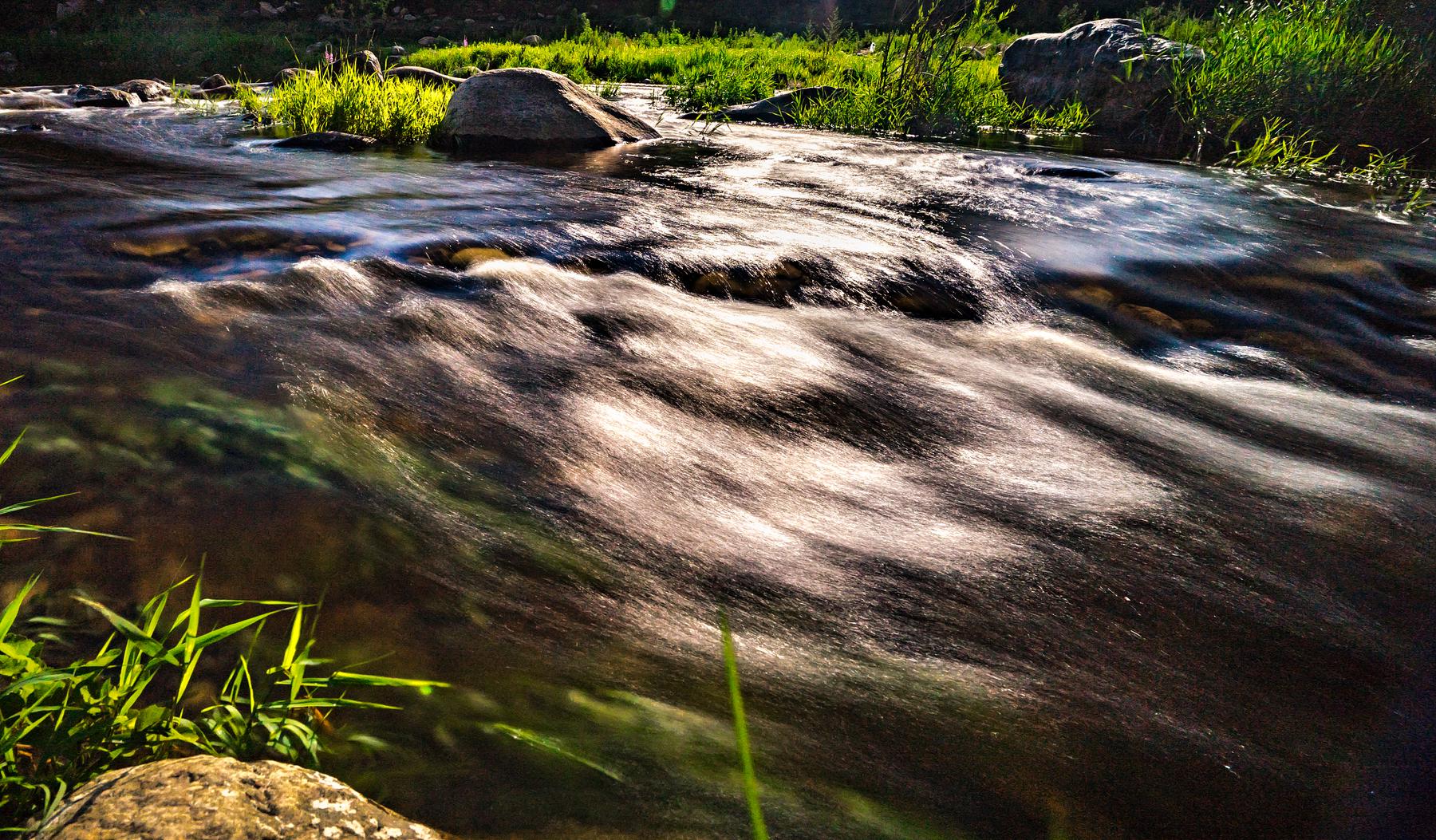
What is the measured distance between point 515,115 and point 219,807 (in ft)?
22.0

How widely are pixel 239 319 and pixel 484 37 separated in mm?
20933

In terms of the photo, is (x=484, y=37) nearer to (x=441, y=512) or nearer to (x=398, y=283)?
(x=398, y=283)

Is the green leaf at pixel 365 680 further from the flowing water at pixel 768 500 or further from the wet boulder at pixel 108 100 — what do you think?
the wet boulder at pixel 108 100

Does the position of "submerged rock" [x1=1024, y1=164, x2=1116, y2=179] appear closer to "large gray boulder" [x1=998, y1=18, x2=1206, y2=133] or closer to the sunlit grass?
"large gray boulder" [x1=998, y1=18, x2=1206, y2=133]

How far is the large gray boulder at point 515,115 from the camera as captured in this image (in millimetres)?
6750

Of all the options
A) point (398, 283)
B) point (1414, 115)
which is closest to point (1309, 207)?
point (1414, 115)

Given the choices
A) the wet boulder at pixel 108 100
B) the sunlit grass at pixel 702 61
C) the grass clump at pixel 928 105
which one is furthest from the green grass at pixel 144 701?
the wet boulder at pixel 108 100

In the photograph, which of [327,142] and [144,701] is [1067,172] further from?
[144,701]

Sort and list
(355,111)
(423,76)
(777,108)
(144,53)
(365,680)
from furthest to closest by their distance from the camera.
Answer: (144,53), (423,76), (777,108), (355,111), (365,680)

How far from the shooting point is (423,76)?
9922 millimetres

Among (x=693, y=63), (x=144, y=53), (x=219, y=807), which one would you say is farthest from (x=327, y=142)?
(x=144, y=53)

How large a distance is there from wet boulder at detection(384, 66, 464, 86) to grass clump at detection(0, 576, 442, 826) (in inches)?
370

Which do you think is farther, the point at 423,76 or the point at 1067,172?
the point at 423,76

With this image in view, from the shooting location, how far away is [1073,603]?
1.56m
